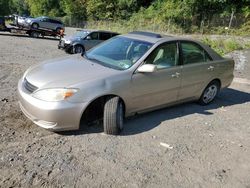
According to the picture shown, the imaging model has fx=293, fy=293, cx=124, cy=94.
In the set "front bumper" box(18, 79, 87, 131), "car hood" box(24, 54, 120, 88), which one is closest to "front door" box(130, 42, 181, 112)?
"car hood" box(24, 54, 120, 88)

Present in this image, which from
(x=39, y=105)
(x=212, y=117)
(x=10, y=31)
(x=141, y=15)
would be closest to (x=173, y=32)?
(x=141, y=15)

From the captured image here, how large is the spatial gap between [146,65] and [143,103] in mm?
705

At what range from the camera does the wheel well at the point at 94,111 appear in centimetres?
476

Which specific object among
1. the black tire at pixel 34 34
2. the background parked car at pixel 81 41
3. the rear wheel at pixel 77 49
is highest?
the background parked car at pixel 81 41

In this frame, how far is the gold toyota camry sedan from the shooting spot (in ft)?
14.3

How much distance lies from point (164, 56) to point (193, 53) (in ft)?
3.18

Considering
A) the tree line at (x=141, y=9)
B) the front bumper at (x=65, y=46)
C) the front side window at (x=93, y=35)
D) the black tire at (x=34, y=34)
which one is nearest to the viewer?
the front bumper at (x=65, y=46)

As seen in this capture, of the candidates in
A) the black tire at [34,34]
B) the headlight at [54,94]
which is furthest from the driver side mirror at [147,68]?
the black tire at [34,34]

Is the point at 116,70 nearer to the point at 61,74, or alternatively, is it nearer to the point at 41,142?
the point at 61,74

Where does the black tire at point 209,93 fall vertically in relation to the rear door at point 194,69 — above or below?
below

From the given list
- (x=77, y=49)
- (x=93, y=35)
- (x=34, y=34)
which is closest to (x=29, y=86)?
(x=77, y=49)

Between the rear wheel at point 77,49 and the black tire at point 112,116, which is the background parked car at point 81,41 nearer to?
the rear wheel at point 77,49

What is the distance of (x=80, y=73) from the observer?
4723 mm

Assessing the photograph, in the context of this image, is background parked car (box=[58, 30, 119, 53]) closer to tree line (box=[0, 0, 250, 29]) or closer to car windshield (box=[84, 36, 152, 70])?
car windshield (box=[84, 36, 152, 70])
